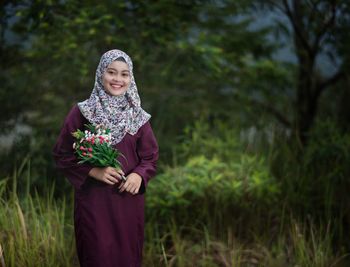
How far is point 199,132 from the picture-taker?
6926mm

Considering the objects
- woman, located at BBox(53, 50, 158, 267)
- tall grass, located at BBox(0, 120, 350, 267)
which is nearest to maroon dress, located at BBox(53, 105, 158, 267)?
woman, located at BBox(53, 50, 158, 267)

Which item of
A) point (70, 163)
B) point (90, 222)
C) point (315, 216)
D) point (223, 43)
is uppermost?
point (223, 43)

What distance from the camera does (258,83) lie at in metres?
7.78

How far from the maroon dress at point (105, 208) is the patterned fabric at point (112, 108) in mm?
62

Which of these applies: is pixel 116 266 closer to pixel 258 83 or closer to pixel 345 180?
pixel 345 180

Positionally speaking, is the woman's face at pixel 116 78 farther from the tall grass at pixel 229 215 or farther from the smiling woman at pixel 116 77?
the tall grass at pixel 229 215

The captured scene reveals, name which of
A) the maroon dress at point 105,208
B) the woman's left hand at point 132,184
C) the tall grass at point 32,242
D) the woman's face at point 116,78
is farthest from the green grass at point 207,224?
the woman's face at point 116,78

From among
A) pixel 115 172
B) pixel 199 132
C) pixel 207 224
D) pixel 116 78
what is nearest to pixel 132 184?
pixel 115 172

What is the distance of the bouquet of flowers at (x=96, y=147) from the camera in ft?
10.5

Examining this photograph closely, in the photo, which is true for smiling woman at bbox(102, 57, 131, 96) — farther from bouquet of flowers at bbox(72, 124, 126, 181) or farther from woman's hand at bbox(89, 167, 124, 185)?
woman's hand at bbox(89, 167, 124, 185)

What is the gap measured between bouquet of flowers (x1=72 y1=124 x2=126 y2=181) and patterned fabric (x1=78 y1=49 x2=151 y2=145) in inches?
3.0

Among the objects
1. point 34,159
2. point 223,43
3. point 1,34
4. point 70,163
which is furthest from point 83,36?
point 70,163

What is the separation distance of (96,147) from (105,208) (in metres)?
0.37

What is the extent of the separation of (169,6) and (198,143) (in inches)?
71.8
